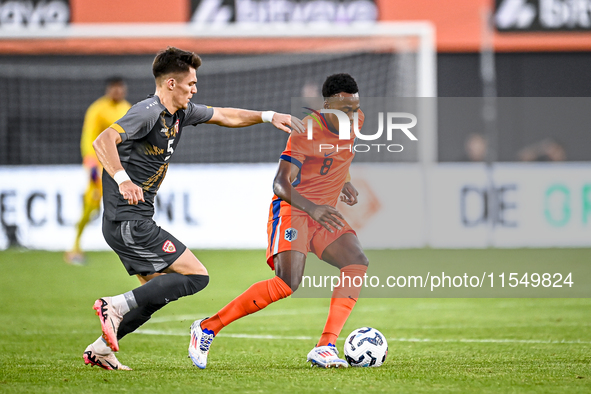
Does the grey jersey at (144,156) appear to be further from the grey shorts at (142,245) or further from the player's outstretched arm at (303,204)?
the player's outstretched arm at (303,204)

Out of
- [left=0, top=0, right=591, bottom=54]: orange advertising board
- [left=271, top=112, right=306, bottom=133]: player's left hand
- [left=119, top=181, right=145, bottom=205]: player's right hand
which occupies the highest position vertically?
[left=0, top=0, right=591, bottom=54]: orange advertising board

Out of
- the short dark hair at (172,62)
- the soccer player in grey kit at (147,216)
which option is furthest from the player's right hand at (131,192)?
the short dark hair at (172,62)

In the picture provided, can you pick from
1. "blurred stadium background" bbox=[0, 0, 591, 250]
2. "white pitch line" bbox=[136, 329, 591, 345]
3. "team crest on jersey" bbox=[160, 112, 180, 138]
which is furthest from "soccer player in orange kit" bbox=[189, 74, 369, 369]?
"blurred stadium background" bbox=[0, 0, 591, 250]

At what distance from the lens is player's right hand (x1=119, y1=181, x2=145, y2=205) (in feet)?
15.1

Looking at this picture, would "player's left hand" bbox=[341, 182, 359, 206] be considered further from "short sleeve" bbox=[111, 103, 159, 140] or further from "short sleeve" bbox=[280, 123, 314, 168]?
"short sleeve" bbox=[111, 103, 159, 140]

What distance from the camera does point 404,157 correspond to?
14500 mm

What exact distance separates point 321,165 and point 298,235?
0.53 meters

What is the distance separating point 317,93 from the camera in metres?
14.6

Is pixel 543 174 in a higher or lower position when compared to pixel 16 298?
higher

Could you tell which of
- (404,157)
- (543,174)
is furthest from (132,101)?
(543,174)

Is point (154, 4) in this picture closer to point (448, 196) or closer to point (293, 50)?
point (293, 50)

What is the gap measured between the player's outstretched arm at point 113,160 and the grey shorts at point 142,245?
289mm

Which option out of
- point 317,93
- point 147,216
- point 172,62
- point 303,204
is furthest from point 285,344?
point 317,93

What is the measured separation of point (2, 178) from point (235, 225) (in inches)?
159
